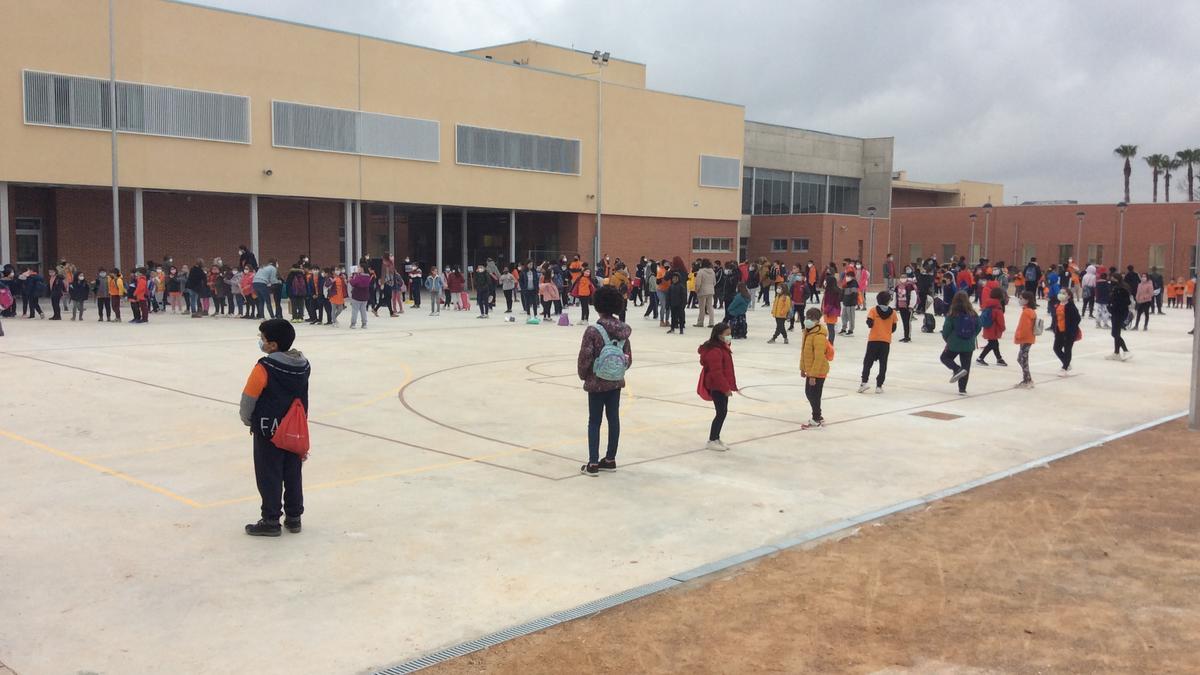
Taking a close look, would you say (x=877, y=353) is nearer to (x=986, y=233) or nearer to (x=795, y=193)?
(x=986, y=233)

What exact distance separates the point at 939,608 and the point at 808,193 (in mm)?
69208

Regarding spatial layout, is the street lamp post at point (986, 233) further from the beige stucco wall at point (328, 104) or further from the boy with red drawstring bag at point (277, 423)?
the boy with red drawstring bag at point (277, 423)

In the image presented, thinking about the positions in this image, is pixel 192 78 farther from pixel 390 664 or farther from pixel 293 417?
pixel 390 664

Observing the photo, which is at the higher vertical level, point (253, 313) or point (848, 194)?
point (848, 194)

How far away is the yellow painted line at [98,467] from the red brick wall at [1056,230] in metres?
57.9

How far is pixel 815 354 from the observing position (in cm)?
1225

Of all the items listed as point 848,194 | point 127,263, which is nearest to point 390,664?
point 127,263

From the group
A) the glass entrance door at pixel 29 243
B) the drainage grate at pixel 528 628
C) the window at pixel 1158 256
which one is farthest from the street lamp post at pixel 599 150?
the drainage grate at pixel 528 628

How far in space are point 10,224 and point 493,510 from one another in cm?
3372

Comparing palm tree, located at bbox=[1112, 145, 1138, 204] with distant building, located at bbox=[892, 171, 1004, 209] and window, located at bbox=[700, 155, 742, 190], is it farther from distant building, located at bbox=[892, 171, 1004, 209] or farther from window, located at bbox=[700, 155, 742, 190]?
window, located at bbox=[700, 155, 742, 190]

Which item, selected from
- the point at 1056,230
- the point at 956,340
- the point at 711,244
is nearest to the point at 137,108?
the point at 956,340

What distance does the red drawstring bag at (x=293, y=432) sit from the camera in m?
7.23

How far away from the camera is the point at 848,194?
75.9m

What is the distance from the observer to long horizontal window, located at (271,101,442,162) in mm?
37406
